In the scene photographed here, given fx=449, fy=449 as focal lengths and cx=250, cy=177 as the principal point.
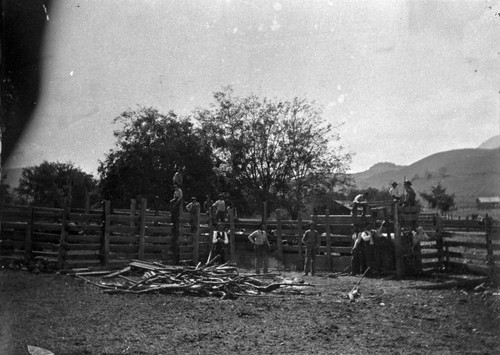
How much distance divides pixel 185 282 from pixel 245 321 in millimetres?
3575

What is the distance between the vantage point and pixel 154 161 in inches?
1325

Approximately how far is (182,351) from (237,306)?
331 centimetres

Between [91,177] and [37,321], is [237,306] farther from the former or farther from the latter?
[91,177]

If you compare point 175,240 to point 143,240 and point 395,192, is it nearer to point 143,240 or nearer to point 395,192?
point 143,240

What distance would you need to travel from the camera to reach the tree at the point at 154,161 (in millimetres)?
33781

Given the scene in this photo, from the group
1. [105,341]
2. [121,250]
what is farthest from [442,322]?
[121,250]

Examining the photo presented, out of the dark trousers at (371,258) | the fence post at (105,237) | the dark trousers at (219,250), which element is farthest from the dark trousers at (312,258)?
the fence post at (105,237)

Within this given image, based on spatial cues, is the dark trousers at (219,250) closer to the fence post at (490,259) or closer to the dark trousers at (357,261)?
the dark trousers at (357,261)

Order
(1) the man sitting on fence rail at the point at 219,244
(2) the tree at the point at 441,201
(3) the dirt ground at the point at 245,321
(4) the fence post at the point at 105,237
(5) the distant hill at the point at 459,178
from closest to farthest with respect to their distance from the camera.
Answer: (3) the dirt ground at the point at 245,321
(4) the fence post at the point at 105,237
(1) the man sitting on fence rail at the point at 219,244
(2) the tree at the point at 441,201
(5) the distant hill at the point at 459,178

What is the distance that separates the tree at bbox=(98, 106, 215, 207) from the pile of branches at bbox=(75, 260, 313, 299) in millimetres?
21770

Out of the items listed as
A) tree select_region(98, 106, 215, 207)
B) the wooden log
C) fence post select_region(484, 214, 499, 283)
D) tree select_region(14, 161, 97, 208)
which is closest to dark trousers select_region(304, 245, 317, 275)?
the wooden log

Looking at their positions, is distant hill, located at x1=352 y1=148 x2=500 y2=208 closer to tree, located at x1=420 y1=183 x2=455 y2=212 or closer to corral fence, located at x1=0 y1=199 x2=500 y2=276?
tree, located at x1=420 y1=183 x2=455 y2=212

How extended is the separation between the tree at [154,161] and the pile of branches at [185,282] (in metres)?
21.8

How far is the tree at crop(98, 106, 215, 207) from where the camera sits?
3378 centimetres
